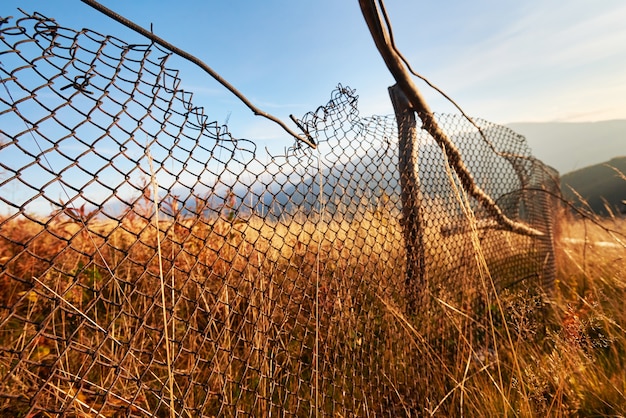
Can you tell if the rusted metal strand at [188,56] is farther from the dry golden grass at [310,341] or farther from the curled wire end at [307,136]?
the dry golden grass at [310,341]

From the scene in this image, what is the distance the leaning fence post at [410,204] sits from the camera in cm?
234

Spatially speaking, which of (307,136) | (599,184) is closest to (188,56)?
(307,136)

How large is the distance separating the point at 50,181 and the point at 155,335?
162cm

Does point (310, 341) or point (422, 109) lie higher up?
point (422, 109)

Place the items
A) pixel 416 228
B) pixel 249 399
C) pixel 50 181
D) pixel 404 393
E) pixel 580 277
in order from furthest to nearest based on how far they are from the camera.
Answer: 1. pixel 580 277
2. pixel 416 228
3. pixel 404 393
4. pixel 249 399
5. pixel 50 181

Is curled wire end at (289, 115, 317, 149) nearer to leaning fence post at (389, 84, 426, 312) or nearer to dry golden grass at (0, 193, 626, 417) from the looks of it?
dry golden grass at (0, 193, 626, 417)

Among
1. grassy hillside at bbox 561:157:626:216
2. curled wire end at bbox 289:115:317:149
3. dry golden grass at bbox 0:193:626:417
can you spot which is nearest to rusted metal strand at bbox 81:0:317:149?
curled wire end at bbox 289:115:317:149

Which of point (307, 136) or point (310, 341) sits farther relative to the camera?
point (310, 341)

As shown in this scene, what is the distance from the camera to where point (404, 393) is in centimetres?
196

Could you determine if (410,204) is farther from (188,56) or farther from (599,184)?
(599,184)

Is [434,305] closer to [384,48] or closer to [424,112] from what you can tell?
[424,112]

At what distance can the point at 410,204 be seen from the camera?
2395 mm

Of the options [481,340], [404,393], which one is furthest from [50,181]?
[481,340]

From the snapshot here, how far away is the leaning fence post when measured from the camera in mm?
2336
